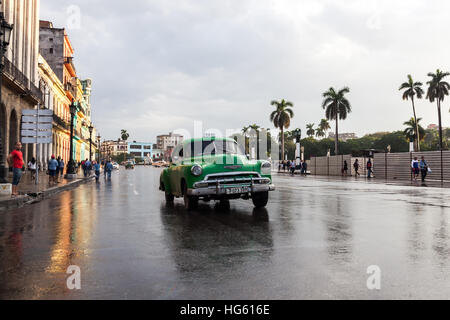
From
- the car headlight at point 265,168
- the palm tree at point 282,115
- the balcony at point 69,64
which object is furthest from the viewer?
the palm tree at point 282,115

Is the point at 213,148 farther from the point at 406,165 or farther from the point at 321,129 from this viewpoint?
the point at 321,129

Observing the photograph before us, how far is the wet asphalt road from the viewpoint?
3.68 m

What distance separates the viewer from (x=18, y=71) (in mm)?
30000

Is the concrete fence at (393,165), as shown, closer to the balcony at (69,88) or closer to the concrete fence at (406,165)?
the concrete fence at (406,165)

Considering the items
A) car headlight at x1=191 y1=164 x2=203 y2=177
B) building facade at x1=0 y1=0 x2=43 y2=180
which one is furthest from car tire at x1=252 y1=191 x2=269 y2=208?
building facade at x1=0 y1=0 x2=43 y2=180

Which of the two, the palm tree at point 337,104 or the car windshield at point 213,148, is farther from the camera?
the palm tree at point 337,104

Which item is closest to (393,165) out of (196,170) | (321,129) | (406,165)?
(406,165)

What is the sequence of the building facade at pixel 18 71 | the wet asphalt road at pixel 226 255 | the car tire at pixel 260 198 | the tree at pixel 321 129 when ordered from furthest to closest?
the tree at pixel 321 129 → the building facade at pixel 18 71 → the car tire at pixel 260 198 → the wet asphalt road at pixel 226 255

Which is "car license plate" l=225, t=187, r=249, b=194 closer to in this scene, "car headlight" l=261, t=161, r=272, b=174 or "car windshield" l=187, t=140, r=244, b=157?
"car headlight" l=261, t=161, r=272, b=174

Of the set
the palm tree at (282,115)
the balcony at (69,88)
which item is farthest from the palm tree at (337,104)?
the balcony at (69,88)

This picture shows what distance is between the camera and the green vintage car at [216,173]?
927 cm

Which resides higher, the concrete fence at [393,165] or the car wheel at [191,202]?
the concrete fence at [393,165]
